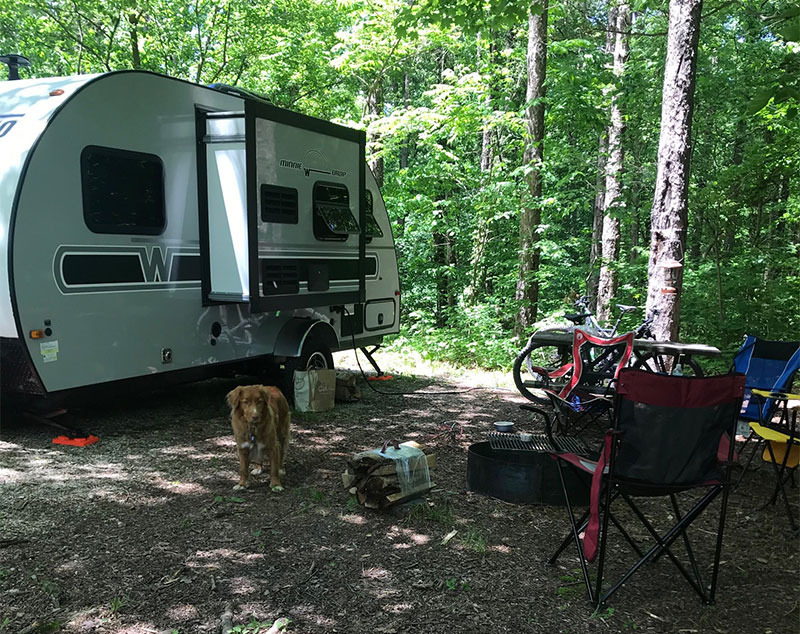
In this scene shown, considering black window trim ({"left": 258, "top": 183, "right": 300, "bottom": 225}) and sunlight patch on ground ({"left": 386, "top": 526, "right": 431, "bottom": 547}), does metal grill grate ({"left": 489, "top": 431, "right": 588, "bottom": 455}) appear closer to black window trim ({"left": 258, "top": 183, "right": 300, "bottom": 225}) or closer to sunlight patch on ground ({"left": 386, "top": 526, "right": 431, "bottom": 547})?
sunlight patch on ground ({"left": 386, "top": 526, "right": 431, "bottom": 547})

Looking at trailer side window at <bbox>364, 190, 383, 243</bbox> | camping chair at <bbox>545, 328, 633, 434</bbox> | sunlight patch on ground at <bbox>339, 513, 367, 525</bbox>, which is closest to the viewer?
sunlight patch on ground at <bbox>339, 513, 367, 525</bbox>

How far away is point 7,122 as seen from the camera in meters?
4.83

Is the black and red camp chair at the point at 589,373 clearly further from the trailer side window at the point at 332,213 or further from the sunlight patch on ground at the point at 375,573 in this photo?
the trailer side window at the point at 332,213

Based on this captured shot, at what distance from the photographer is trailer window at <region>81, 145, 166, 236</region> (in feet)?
16.3

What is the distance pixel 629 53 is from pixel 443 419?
8807 millimetres

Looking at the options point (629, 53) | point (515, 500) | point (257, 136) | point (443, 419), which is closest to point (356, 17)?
point (629, 53)

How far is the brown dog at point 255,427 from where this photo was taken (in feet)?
13.6

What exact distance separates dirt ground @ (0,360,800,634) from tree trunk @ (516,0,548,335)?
207 inches

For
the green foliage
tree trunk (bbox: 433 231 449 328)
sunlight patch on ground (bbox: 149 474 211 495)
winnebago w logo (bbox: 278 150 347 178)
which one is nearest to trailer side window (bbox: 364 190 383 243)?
winnebago w logo (bbox: 278 150 347 178)

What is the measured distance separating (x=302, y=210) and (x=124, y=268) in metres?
1.90

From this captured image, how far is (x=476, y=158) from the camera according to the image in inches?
735

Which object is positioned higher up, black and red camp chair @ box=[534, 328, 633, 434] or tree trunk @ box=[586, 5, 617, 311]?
tree trunk @ box=[586, 5, 617, 311]

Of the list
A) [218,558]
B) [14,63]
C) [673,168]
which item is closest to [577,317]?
[673,168]

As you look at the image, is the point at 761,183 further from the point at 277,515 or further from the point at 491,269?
the point at 277,515
